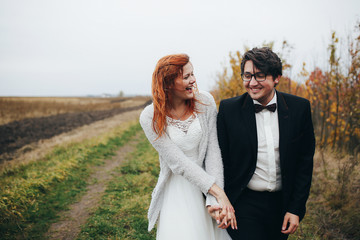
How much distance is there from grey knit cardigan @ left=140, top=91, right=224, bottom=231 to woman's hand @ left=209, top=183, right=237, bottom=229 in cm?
4

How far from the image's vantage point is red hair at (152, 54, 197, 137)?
2250 millimetres

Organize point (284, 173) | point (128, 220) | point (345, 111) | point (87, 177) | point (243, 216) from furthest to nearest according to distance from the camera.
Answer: point (87, 177) < point (345, 111) < point (128, 220) < point (243, 216) < point (284, 173)

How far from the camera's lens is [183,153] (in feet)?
7.43

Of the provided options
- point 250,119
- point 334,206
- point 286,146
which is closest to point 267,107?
point 250,119

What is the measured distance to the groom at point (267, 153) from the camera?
2066mm

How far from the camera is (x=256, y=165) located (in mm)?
2133

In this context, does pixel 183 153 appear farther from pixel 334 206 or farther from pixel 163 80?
pixel 334 206

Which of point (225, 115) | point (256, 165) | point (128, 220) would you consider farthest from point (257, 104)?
point (128, 220)

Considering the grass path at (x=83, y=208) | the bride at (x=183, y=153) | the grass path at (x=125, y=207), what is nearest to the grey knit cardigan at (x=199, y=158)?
the bride at (x=183, y=153)

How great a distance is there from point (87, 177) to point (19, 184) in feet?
5.14

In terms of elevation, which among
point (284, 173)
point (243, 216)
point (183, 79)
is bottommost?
Answer: point (243, 216)

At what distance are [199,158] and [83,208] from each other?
11.7 feet

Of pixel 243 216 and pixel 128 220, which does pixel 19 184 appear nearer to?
pixel 128 220

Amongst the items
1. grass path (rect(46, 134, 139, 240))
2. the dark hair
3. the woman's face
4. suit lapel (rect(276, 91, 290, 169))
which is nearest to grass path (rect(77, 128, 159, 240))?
grass path (rect(46, 134, 139, 240))
